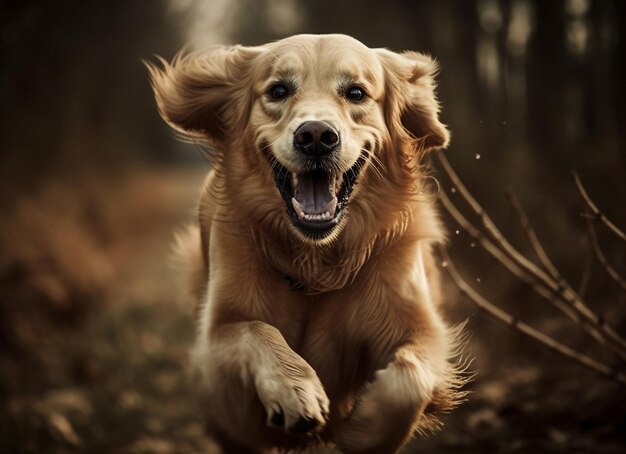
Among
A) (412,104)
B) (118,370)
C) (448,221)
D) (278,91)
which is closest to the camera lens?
(278,91)

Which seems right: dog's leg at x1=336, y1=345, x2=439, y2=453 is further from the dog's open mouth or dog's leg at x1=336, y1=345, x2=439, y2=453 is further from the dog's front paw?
the dog's open mouth

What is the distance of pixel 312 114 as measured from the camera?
2811 mm

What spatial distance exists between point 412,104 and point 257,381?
1335mm

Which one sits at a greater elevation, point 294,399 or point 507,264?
point 507,264

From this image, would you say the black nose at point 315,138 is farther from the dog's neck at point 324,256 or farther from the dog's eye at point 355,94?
the dog's neck at point 324,256

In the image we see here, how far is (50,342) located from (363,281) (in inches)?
224

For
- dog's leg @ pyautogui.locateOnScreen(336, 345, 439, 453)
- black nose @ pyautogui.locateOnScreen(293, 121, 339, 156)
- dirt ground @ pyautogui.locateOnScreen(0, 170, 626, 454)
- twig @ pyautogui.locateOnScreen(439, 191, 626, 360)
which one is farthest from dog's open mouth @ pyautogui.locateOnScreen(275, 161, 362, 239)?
dirt ground @ pyautogui.locateOnScreen(0, 170, 626, 454)

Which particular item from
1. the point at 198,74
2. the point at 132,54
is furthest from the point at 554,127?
the point at 132,54

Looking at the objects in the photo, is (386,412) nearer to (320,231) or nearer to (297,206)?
(320,231)

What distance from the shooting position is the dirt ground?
5883 millimetres

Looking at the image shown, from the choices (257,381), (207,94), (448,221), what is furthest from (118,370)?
(257,381)

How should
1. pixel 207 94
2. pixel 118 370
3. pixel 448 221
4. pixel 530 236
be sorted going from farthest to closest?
1. pixel 118 370
2. pixel 448 221
3. pixel 530 236
4. pixel 207 94

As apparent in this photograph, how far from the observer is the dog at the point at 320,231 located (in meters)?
2.95

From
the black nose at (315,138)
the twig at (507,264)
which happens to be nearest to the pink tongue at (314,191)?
the black nose at (315,138)
